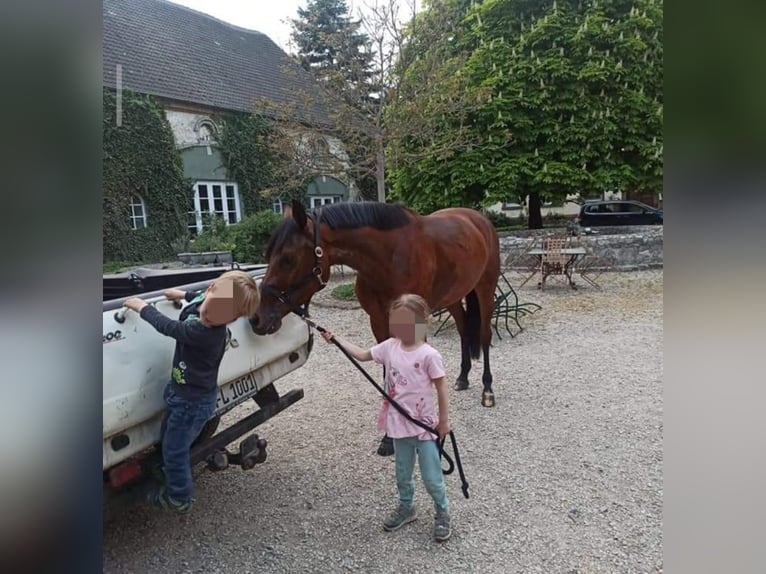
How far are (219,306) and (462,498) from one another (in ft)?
5.88

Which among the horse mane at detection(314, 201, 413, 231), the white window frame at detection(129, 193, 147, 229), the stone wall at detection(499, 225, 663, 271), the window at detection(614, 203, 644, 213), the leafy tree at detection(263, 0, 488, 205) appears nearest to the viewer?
the horse mane at detection(314, 201, 413, 231)

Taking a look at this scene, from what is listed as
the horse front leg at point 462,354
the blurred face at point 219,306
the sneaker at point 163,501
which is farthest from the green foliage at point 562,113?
the sneaker at point 163,501

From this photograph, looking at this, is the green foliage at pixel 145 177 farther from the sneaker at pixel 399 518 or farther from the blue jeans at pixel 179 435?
the sneaker at pixel 399 518

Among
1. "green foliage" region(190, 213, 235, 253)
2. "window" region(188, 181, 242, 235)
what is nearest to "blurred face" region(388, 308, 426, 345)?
"green foliage" region(190, 213, 235, 253)

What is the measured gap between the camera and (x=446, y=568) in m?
2.17

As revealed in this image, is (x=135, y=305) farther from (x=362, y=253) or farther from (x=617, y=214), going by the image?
(x=617, y=214)

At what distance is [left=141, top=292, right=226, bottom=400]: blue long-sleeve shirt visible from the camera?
1.94 meters

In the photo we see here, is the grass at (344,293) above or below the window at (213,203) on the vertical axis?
below

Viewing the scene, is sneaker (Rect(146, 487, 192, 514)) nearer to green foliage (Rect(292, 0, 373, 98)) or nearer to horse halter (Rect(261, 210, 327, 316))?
horse halter (Rect(261, 210, 327, 316))

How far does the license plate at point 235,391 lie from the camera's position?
241 centimetres

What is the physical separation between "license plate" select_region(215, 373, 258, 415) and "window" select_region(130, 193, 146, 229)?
12.5 meters

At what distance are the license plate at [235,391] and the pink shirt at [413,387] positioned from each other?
840 millimetres
